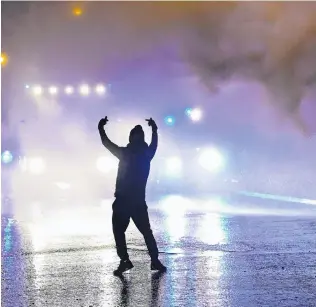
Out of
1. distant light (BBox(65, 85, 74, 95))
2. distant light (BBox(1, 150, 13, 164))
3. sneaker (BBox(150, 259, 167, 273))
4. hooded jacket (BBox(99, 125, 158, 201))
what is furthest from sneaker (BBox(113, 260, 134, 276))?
distant light (BBox(65, 85, 74, 95))

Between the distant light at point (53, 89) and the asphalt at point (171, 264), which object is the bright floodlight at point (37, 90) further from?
the asphalt at point (171, 264)

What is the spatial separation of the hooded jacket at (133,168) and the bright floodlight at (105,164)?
30435 mm

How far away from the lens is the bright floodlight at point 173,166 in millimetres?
36906

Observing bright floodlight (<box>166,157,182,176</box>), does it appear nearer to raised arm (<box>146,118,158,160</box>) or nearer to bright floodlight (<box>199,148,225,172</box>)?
bright floodlight (<box>199,148,225,172</box>)

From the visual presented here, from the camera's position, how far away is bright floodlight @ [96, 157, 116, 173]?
122ft

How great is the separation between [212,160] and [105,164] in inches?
301

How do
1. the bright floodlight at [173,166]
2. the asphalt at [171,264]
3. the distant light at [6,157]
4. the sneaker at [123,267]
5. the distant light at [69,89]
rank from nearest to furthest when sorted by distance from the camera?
the asphalt at [171,264], the sneaker at [123,267], the bright floodlight at [173,166], the distant light at [6,157], the distant light at [69,89]

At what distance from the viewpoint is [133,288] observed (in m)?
5.38

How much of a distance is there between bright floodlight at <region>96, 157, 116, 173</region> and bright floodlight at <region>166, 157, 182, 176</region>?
3602 mm

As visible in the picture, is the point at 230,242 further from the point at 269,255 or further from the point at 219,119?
the point at 219,119

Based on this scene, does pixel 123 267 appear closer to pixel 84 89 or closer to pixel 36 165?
pixel 36 165

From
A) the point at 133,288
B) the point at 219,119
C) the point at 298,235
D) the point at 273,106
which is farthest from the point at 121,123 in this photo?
the point at 133,288

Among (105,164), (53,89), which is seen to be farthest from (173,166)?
(53,89)

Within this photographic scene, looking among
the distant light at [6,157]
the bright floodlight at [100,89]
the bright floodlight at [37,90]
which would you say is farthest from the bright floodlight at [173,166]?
the bright floodlight at [37,90]
